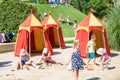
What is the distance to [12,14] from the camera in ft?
119

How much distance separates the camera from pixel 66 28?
37625 millimetres

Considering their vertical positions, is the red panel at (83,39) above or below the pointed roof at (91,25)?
below

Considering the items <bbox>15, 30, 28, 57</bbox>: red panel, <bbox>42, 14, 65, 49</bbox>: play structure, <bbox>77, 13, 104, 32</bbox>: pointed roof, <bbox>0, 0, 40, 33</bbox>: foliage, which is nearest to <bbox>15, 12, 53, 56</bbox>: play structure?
<bbox>15, 30, 28, 57</bbox>: red panel

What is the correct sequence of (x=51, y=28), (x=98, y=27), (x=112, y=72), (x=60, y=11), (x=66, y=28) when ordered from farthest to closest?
(x=60, y=11)
(x=66, y=28)
(x=51, y=28)
(x=98, y=27)
(x=112, y=72)

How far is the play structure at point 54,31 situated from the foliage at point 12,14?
9.75m

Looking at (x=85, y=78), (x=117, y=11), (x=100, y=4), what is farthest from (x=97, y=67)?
(x=100, y=4)

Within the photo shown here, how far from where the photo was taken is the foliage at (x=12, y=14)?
35.2 metres

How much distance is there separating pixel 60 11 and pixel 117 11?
63.1ft

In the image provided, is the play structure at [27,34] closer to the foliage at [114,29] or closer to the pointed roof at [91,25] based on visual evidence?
the pointed roof at [91,25]

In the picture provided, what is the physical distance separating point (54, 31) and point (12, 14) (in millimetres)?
11890

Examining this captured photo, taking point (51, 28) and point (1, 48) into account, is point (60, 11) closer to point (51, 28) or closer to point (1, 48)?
point (51, 28)

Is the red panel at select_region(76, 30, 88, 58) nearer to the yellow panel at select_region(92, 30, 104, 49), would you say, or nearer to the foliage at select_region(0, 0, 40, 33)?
the yellow panel at select_region(92, 30, 104, 49)

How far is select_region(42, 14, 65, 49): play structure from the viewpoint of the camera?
2421 cm

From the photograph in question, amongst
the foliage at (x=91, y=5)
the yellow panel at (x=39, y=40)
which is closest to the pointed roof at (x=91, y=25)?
the yellow panel at (x=39, y=40)
